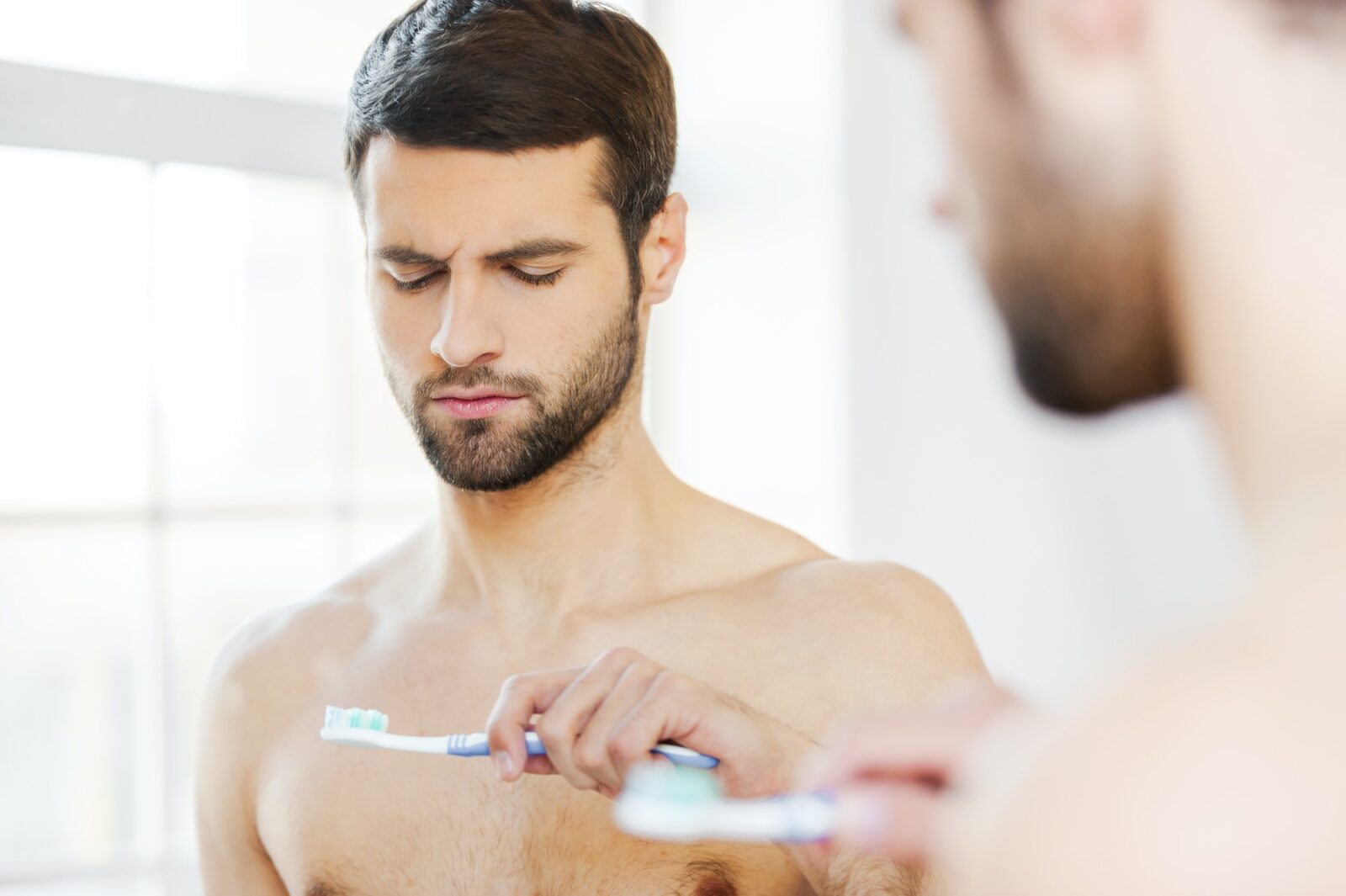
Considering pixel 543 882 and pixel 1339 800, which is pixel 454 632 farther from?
pixel 1339 800

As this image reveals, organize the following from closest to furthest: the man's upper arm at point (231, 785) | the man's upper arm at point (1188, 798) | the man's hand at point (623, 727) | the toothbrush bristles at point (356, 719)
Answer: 1. the man's upper arm at point (1188, 798)
2. the man's hand at point (623, 727)
3. the toothbrush bristles at point (356, 719)
4. the man's upper arm at point (231, 785)

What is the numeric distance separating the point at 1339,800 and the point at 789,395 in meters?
1.84

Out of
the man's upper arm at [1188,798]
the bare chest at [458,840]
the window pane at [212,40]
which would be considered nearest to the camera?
the man's upper arm at [1188,798]

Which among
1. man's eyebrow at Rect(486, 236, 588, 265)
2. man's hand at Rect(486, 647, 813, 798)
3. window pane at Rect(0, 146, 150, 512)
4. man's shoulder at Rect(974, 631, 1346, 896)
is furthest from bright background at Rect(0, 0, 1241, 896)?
man's shoulder at Rect(974, 631, 1346, 896)

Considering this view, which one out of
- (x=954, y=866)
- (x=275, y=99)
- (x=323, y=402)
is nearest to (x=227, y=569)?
(x=323, y=402)

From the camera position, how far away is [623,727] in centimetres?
71

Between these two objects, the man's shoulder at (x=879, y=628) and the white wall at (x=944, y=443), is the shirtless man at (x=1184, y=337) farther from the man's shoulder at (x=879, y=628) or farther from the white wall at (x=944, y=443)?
the white wall at (x=944, y=443)

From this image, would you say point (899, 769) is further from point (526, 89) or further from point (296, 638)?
point (296, 638)

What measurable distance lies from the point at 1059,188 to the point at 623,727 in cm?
41

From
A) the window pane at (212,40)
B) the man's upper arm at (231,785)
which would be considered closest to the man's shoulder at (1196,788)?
the man's upper arm at (231,785)

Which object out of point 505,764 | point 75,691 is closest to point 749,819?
point 505,764

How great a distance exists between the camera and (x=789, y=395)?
2.12 m

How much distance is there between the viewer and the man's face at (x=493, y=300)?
3.42 feet

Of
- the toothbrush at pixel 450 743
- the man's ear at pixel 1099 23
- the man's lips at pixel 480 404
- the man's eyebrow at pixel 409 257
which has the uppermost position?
the man's ear at pixel 1099 23
